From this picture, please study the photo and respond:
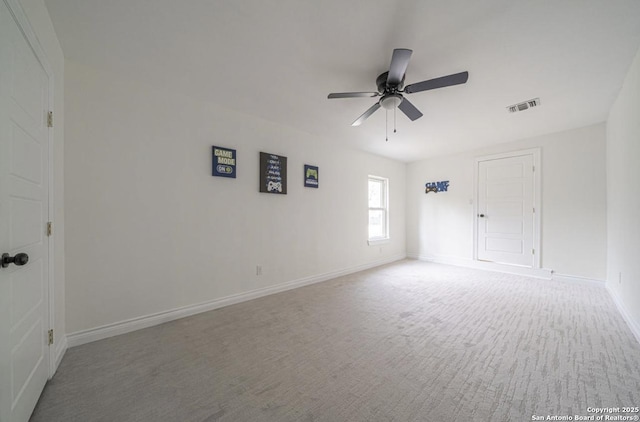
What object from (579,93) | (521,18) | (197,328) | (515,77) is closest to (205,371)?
(197,328)

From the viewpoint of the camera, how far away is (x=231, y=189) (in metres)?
3.14

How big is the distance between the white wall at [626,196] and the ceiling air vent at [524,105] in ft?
2.29

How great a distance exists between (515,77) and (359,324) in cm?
305

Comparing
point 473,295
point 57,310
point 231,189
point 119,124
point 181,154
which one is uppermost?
point 119,124

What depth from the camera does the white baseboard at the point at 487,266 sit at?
14.2 ft

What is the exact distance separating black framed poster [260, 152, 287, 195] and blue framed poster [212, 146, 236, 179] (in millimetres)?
424

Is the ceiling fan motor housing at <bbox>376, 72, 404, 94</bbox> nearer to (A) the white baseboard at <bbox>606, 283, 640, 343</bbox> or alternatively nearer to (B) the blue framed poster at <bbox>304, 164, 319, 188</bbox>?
(B) the blue framed poster at <bbox>304, 164, 319, 188</bbox>

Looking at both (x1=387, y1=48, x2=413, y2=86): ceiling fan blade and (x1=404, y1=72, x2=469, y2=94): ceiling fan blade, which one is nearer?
(x1=387, y1=48, x2=413, y2=86): ceiling fan blade

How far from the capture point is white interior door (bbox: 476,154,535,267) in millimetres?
4473

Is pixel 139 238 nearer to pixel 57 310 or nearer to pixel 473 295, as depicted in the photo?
pixel 57 310

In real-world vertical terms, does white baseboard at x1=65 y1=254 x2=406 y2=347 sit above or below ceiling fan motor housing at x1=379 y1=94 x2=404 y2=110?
below

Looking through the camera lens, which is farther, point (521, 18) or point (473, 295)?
point (473, 295)

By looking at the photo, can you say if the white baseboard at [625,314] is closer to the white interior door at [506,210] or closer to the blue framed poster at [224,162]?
the white interior door at [506,210]

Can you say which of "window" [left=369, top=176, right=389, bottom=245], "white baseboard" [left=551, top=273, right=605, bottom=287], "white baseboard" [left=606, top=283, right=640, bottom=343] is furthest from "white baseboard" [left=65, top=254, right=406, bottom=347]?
"white baseboard" [left=551, top=273, right=605, bottom=287]
